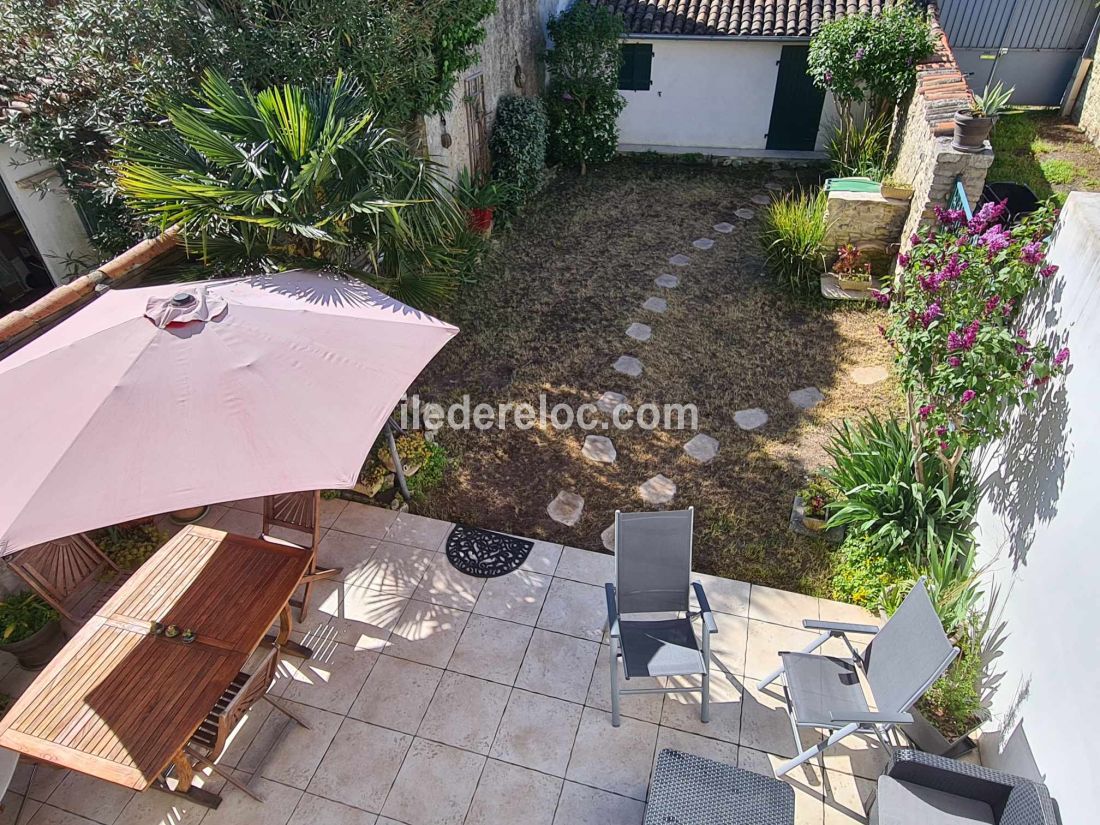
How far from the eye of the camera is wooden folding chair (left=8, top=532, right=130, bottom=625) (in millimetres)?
4688

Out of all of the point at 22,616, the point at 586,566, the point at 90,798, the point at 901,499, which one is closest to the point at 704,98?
the point at 901,499

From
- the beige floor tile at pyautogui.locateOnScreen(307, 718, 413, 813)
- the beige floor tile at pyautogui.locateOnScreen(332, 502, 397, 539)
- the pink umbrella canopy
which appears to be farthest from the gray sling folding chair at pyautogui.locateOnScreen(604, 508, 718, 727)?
the beige floor tile at pyautogui.locateOnScreen(332, 502, 397, 539)

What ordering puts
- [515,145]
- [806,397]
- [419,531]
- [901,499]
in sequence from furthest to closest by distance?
[515,145], [806,397], [419,531], [901,499]

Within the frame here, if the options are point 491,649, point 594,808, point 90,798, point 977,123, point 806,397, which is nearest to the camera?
point 594,808

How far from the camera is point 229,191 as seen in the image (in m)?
5.11

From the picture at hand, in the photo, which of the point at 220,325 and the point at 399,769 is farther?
the point at 399,769

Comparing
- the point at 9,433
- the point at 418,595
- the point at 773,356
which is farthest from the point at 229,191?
the point at 773,356

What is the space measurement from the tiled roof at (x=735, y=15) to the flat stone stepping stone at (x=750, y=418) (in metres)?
9.07

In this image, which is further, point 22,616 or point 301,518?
point 301,518

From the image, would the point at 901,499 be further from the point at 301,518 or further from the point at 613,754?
the point at 301,518

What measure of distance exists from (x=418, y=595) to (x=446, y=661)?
2.31ft

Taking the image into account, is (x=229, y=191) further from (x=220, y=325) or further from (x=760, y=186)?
(x=760, y=186)

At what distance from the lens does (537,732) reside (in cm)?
464

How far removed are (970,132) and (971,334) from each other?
4.46 meters
